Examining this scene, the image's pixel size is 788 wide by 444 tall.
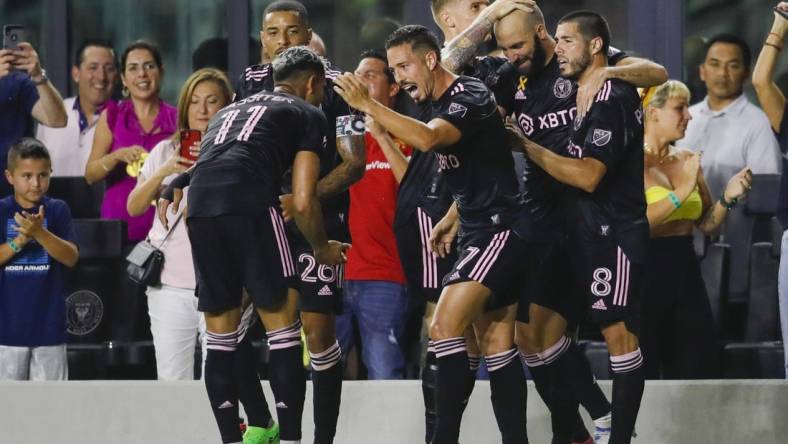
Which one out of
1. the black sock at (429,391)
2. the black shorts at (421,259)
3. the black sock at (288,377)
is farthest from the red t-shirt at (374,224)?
the black sock at (288,377)

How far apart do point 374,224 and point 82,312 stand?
6.02 ft

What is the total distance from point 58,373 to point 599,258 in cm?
326

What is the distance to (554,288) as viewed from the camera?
23.8 ft

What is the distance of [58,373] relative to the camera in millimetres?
8555

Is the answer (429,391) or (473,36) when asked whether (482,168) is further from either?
(429,391)

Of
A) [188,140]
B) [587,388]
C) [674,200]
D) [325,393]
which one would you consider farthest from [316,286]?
[674,200]

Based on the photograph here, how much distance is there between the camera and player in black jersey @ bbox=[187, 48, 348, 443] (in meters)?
6.72

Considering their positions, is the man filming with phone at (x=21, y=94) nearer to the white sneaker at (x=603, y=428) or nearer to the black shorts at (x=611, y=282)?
the black shorts at (x=611, y=282)

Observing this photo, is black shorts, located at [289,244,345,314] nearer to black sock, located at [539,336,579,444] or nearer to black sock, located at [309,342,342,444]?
black sock, located at [309,342,342,444]

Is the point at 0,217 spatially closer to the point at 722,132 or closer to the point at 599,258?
the point at 599,258

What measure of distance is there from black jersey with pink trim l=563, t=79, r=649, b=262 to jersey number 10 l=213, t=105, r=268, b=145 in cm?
143

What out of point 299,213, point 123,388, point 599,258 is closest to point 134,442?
point 123,388

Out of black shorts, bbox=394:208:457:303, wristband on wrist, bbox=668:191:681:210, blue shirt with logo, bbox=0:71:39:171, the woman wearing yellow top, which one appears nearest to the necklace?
the woman wearing yellow top

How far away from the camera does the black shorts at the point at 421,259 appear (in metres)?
7.56
